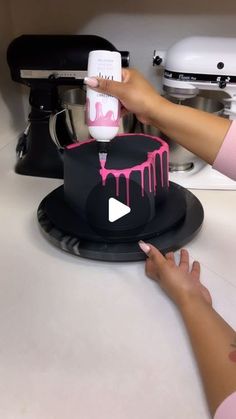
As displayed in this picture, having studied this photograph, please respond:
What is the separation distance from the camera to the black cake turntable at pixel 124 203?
681mm

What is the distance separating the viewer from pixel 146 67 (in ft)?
3.59

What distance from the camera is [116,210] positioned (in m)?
0.69

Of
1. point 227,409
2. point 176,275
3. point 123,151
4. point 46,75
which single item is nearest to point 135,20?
point 46,75

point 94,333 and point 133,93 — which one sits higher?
point 133,93

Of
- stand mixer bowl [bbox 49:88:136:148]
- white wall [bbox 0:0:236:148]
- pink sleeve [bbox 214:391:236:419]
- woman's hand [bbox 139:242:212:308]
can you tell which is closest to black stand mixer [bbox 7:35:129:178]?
stand mixer bowl [bbox 49:88:136:148]

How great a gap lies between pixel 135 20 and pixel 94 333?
2.60 ft

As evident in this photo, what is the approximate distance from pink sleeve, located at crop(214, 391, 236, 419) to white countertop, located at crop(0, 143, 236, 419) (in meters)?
0.03

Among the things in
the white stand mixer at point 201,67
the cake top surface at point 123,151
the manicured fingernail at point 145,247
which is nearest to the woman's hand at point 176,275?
the manicured fingernail at point 145,247

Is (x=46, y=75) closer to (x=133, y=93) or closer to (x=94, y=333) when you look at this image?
(x=133, y=93)

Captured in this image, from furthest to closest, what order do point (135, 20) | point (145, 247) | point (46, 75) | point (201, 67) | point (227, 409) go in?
point (135, 20)
point (46, 75)
point (201, 67)
point (145, 247)
point (227, 409)

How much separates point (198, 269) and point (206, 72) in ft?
1.32

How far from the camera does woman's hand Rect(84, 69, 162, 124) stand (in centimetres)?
61

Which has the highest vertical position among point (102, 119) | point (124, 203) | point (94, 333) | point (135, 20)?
point (135, 20)

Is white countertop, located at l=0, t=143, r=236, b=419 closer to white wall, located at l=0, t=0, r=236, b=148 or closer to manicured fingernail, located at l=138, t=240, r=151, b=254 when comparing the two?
manicured fingernail, located at l=138, t=240, r=151, b=254
